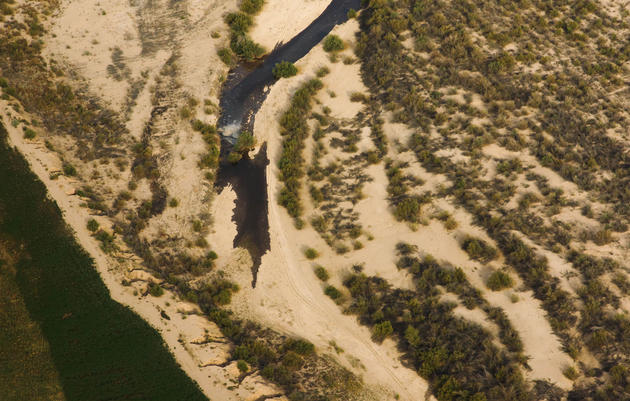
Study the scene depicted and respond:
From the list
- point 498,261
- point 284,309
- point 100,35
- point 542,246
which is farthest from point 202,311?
point 100,35

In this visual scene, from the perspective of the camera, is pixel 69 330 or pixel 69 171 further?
pixel 69 171

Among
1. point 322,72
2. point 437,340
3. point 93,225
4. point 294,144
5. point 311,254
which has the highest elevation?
point 93,225

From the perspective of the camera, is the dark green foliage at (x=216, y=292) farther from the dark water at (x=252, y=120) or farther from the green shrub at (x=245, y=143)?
the green shrub at (x=245, y=143)

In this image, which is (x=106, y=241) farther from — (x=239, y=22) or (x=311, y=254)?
(x=239, y=22)

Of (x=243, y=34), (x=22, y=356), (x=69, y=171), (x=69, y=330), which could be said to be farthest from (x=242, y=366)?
(x=243, y=34)

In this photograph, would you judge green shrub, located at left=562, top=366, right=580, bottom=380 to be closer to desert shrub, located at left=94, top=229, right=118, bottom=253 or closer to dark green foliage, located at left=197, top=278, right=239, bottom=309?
→ dark green foliage, located at left=197, top=278, right=239, bottom=309

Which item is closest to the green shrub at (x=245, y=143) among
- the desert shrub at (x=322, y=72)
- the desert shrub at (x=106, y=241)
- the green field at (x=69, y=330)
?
the desert shrub at (x=322, y=72)
